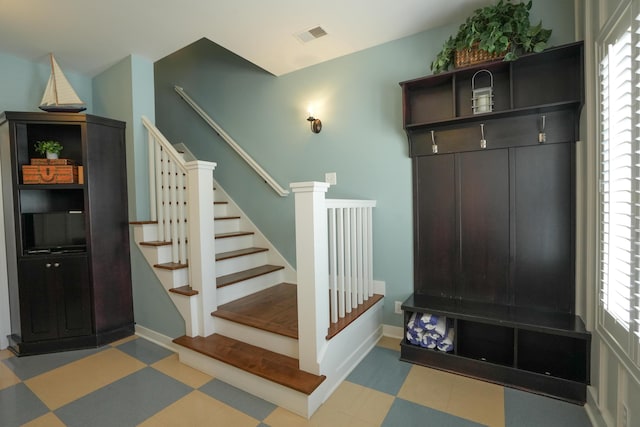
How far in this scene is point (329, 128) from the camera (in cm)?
278

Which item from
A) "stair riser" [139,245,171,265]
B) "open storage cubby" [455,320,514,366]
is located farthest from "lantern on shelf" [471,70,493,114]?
"stair riser" [139,245,171,265]

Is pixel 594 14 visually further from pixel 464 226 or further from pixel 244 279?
pixel 244 279

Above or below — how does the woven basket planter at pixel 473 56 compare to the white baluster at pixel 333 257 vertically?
above

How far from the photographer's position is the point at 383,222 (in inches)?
100

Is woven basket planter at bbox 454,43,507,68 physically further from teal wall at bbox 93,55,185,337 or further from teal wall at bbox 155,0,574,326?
teal wall at bbox 93,55,185,337

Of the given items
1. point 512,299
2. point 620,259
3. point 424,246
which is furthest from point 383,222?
point 620,259

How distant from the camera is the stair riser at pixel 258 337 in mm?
1915

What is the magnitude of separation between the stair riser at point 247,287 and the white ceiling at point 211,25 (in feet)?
6.75

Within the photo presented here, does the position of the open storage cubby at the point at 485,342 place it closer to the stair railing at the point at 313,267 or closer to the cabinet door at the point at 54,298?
the stair railing at the point at 313,267

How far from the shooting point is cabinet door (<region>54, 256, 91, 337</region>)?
2416 millimetres

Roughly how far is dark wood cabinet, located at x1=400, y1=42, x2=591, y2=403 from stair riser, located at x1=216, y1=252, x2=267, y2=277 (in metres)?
1.60

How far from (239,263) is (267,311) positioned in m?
0.74

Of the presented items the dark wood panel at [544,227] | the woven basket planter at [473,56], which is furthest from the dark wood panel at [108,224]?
the dark wood panel at [544,227]

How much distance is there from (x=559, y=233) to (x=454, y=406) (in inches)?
50.9
